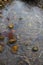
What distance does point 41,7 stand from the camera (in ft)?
6.42

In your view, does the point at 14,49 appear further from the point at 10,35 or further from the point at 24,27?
the point at 24,27

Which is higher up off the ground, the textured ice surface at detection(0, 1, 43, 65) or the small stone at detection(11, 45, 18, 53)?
the textured ice surface at detection(0, 1, 43, 65)

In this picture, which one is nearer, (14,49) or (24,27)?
(14,49)

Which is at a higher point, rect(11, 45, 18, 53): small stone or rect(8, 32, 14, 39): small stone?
rect(8, 32, 14, 39): small stone

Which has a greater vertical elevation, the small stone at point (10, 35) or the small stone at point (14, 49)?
the small stone at point (10, 35)

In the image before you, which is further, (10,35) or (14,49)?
(10,35)

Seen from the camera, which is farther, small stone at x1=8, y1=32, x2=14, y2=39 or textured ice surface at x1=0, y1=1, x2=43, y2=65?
small stone at x1=8, y1=32, x2=14, y2=39

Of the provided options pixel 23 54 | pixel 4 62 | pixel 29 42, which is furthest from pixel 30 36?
pixel 4 62

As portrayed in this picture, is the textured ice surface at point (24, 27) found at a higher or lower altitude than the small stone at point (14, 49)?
higher

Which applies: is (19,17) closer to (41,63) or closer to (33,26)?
(33,26)

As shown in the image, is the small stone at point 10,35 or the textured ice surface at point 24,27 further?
the small stone at point 10,35

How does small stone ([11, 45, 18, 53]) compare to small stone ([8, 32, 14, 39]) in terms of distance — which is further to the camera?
small stone ([8, 32, 14, 39])

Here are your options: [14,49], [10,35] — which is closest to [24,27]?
[10,35]

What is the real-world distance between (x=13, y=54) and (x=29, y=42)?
7.2 inches
